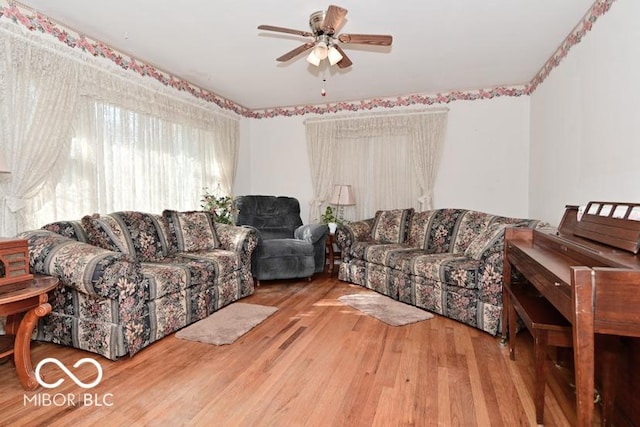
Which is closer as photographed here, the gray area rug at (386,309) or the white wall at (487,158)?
the gray area rug at (386,309)

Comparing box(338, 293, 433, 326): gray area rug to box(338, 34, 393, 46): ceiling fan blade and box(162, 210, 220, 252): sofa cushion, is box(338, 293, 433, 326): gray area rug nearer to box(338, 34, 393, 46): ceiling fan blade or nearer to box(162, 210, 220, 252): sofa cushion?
box(162, 210, 220, 252): sofa cushion

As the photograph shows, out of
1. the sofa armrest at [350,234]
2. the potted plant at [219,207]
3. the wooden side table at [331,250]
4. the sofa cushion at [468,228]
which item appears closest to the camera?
the sofa cushion at [468,228]

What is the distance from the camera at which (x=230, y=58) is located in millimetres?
3404

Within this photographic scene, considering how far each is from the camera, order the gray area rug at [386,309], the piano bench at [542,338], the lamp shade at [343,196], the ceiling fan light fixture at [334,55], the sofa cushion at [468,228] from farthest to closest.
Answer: the lamp shade at [343,196], the sofa cushion at [468,228], the gray area rug at [386,309], the ceiling fan light fixture at [334,55], the piano bench at [542,338]

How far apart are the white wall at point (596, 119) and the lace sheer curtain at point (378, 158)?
4.36 feet

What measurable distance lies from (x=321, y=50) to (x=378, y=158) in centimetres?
251

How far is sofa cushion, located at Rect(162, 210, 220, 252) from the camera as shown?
341 cm

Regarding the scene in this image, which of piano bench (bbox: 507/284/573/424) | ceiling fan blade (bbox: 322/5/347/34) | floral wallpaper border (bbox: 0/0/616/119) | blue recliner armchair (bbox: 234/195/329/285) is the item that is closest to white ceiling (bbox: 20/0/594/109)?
floral wallpaper border (bbox: 0/0/616/119)

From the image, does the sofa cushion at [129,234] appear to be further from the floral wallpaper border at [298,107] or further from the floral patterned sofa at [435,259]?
the floral patterned sofa at [435,259]

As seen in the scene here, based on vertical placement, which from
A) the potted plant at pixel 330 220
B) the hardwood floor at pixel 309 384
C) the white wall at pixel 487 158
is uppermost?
the white wall at pixel 487 158

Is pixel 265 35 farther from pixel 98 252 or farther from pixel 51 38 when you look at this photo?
pixel 98 252

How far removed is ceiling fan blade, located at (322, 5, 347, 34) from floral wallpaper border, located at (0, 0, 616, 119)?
174cm

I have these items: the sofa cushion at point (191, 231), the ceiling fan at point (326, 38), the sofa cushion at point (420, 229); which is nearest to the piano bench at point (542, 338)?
the ceiling fan at point (326, 38)

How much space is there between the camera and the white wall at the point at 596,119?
1949 millimetres
